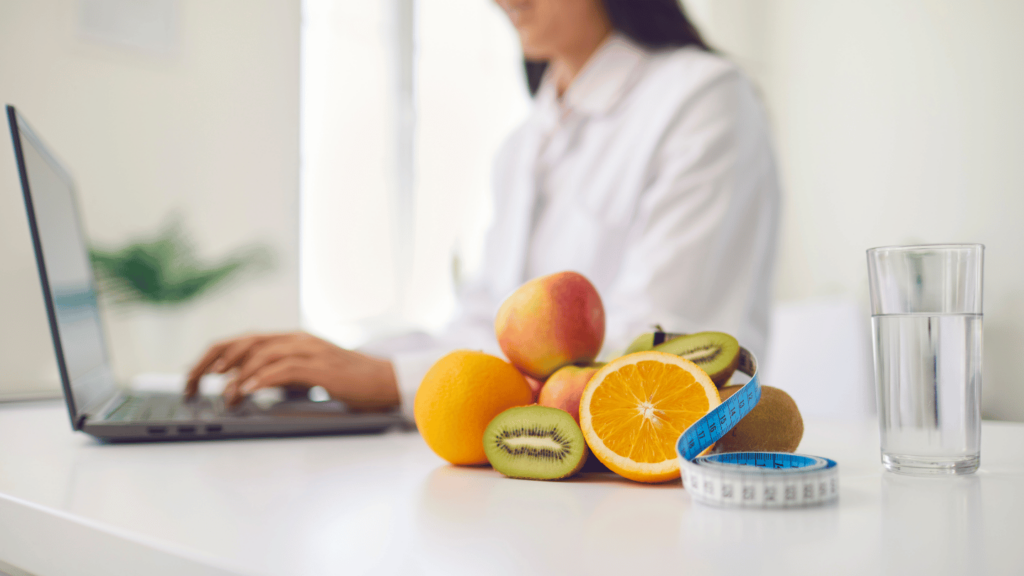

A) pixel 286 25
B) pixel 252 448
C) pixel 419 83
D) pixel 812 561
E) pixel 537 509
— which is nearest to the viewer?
pixel 812 561

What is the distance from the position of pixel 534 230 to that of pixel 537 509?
112cm

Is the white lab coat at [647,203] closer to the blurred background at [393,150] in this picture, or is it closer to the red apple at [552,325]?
the red apple at [552,325]

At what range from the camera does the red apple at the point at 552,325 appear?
50cm

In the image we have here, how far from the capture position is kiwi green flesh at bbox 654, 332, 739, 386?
A: 18.2 inches

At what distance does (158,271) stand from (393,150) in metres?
1.31

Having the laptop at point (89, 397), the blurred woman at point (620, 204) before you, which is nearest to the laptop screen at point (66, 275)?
the laptop at point (89, 397)

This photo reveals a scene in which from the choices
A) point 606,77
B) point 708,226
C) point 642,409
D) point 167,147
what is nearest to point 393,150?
point 167,147

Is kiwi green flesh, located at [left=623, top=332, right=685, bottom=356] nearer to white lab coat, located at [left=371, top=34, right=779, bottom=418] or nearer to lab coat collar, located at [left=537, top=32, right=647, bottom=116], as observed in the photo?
white lab coat, located at [left=371, top=34, right=779, bottom=418]

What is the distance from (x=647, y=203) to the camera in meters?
1.21

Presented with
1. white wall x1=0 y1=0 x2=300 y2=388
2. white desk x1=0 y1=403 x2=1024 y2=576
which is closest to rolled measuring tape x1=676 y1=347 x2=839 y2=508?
white desk x1=0 y1=403 x2=1024 y2=576

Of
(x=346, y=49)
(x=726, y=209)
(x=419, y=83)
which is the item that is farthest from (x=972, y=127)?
(x=346, y=49)

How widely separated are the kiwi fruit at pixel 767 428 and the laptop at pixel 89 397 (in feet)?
1.42

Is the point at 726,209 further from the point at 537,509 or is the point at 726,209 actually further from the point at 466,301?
the point at 537,509

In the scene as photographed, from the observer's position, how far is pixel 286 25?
2316 mm
